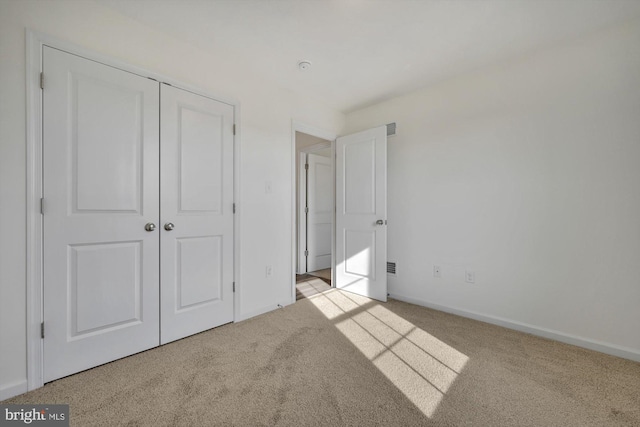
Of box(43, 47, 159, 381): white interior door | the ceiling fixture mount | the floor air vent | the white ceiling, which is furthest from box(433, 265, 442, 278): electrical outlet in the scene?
box(43, 47, 159, 381): white interior door

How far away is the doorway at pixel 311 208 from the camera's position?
4.41 meters

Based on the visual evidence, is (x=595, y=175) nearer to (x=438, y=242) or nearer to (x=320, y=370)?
(x=438, y=242)

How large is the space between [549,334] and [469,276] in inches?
27.8

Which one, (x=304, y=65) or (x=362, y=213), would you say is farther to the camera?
(x=362, y=213)

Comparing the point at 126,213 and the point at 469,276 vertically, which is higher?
the point at 126,213

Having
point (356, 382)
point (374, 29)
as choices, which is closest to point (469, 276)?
point (356, 382)

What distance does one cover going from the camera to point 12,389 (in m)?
1.45

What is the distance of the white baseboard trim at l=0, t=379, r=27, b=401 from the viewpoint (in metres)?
1.43

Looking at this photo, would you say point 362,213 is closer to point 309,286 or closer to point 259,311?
point 309,286

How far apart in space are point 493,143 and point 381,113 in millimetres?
1333

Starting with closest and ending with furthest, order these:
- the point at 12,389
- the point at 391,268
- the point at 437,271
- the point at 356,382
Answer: the point at 12,389 → the point at 356,382 → the point at 437,271 → the point at 391,268

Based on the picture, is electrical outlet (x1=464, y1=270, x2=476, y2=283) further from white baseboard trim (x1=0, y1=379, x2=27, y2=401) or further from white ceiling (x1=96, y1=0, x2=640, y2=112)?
white baseboard trim (x1=0, y1=379, x2=27, y2=401)

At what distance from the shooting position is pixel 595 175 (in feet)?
6.53

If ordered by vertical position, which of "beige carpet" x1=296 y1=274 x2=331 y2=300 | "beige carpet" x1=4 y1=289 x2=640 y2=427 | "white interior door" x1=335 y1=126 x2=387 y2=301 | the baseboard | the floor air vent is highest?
"white interior door" x1=335 y1=126 x2=387 y2=301
